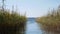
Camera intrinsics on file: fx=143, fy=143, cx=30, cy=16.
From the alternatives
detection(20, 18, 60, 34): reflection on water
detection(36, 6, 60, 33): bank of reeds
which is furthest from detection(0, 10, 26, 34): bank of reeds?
detection(36, 6, 60, 33): bank of reeds

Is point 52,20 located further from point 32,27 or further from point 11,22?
point 11,22

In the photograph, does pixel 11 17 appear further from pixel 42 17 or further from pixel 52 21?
pixel 52 21

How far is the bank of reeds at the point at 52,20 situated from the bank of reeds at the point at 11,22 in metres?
0.31

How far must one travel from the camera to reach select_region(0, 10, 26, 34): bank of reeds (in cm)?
241

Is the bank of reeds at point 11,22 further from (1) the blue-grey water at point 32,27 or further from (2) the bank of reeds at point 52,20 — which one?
(2) the bank of reeds at point 52,20

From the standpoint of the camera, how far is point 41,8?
2539mm

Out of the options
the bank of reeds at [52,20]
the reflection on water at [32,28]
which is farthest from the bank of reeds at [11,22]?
the bank of reeds at [52,20]

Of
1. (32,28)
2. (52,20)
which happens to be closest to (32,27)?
(32,28)

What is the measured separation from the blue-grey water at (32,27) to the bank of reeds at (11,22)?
0.09 meters

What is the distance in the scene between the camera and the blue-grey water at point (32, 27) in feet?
8.19

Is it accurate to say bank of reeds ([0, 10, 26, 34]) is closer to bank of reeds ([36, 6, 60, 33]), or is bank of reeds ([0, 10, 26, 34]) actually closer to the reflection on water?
the reflection on water

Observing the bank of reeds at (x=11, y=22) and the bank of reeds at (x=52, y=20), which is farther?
the bank of reeds at (x=52, y=20)

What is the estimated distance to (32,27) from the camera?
257 cm

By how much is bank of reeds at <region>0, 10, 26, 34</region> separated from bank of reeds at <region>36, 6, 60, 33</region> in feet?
1.03
